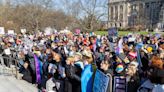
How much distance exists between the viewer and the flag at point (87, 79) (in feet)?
31.5

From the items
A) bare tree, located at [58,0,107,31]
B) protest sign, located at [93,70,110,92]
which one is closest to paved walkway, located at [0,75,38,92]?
protest sign, located at [93,70,110,92]

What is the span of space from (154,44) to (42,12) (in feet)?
168

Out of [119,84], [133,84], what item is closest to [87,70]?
[119,84]

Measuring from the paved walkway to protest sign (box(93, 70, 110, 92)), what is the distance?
3.40 meters

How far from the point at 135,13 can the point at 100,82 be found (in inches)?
4885

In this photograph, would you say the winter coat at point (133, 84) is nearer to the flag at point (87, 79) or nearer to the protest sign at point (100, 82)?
the protest sign at point (100, 82)

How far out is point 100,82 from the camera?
8.75 metres

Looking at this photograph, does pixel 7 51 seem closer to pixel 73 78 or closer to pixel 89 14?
pixel 73 78

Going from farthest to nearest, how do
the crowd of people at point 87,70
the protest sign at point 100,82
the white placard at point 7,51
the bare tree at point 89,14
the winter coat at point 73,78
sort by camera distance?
the bare tree at point 89,14 < the white placard at point 7,51 < the winter coat at point 73,78 < the protest sign at point 100,82 < the crowd of people at point 87,70

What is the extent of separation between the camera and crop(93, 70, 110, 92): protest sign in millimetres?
8359

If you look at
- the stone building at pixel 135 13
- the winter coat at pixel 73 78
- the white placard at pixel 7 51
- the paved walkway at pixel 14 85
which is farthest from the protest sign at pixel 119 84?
the stone building at pixel 135 13

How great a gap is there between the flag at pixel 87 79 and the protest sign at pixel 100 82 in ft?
1.01

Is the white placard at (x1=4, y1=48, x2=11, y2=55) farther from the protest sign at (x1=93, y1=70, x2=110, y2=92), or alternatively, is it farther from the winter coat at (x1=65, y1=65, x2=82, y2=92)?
the protest sign at (x1=93, y1=70, x2=110, y2=92)

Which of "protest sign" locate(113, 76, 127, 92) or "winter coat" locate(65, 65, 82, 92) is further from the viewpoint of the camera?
"winter coat" locate(65, 65, 82, 92)
